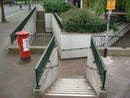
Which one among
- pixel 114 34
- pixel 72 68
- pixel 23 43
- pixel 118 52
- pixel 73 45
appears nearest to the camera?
pixel 23 43

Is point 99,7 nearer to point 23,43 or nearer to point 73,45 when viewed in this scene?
point 73,45

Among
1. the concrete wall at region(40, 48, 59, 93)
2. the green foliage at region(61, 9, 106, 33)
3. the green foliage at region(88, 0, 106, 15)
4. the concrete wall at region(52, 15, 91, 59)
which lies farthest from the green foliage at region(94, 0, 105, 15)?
the concrete wall at region(40, 48, 59, 93)

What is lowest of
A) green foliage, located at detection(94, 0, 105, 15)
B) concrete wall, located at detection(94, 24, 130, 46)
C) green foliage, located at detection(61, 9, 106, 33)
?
concrete wall, located at detection(94, 24, 130, 46)

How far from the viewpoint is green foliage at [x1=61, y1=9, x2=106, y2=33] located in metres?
10.6

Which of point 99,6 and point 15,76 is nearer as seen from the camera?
point 15,76

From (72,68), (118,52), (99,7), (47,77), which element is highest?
(99,7)

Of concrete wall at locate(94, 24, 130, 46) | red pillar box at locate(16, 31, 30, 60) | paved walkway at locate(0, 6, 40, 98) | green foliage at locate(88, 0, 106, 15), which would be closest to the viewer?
paved walkway at locate(0, 6, 40, 98)

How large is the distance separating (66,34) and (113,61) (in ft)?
12.1

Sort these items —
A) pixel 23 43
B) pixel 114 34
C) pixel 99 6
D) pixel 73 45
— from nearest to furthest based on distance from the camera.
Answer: pixel 23 43, pixel 73 45, pixel 114 34, pixel 99 6

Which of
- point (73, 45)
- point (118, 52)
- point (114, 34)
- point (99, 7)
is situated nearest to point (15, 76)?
point (73, 45)

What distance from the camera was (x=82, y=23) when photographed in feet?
35.7

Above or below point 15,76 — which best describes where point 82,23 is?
above

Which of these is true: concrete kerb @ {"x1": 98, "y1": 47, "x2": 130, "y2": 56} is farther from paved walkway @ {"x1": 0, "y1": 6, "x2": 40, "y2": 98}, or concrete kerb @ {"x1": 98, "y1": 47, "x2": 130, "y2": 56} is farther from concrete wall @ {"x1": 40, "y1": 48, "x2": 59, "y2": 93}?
paved walkway @ {"x1": 0, "y1": 6, "x2": 40, "y2": 98}

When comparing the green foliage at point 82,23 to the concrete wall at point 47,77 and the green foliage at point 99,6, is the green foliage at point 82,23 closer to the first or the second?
the green foliage at point 99,6
